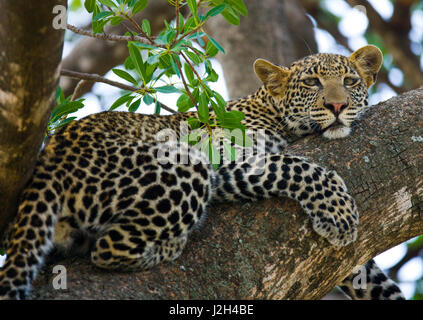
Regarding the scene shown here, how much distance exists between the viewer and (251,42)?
10422 mm

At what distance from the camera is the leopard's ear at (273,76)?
23.4 ft

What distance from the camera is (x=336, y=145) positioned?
220 inches

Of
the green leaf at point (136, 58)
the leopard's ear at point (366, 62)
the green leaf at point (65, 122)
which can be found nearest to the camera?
the green leaf at point (136, 58)

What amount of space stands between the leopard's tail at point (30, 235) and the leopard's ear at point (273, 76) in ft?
11.3

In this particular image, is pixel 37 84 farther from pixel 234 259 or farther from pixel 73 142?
pixel 234 259

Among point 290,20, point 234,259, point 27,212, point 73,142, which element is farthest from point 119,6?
point 290,20

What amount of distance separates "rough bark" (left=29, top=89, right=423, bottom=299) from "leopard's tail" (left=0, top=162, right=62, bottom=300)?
17cm

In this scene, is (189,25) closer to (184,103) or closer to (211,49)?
(211,49)

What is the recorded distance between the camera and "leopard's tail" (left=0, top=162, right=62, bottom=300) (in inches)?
159

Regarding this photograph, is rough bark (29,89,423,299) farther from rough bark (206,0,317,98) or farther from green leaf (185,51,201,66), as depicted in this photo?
rough bark (206,0,317,98)

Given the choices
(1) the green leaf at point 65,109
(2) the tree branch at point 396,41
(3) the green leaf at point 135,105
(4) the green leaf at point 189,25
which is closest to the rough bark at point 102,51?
(2) the tree branch at point 396,41

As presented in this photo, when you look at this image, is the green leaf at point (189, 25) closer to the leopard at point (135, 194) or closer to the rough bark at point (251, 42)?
the leopard at point (135, 194)
